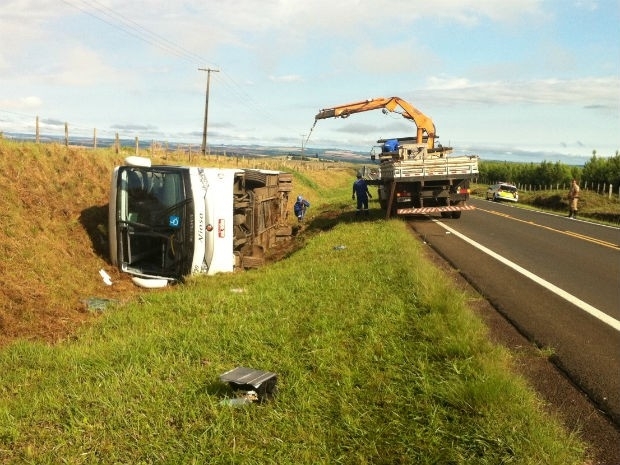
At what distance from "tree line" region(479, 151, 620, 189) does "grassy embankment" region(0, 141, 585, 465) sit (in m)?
41.0

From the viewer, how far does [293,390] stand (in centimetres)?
423

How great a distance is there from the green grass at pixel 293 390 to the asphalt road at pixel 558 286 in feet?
2.35

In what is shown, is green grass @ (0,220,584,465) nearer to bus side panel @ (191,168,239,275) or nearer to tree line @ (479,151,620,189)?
bus side panel @ (191,168,239,275)

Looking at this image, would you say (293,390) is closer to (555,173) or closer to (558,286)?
(558,286)

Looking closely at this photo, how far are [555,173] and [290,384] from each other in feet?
223

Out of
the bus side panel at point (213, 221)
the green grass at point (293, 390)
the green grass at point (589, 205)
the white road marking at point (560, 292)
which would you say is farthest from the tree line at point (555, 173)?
the green grass at point (293, 390)

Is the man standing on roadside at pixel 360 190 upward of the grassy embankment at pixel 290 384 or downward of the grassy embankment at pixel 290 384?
upward

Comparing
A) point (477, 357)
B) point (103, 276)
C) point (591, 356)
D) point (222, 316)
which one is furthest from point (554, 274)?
point (103, 276)

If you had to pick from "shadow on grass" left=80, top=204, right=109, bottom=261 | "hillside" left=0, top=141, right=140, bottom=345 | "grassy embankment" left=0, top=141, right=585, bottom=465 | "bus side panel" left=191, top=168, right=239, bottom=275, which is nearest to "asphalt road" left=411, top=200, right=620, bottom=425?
"grassy embankment" left=0, top=141, right=585, bottom=465

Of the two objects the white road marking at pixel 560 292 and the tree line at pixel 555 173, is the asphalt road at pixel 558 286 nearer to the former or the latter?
the white road marking at pixel 560 292

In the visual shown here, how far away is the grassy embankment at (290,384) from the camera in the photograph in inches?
134

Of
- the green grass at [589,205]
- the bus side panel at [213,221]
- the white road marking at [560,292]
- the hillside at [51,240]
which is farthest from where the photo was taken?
the green grass at [589,205]

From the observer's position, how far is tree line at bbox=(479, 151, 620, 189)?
47.3m

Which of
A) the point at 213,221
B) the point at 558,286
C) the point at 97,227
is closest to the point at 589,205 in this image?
the point at 558,286
